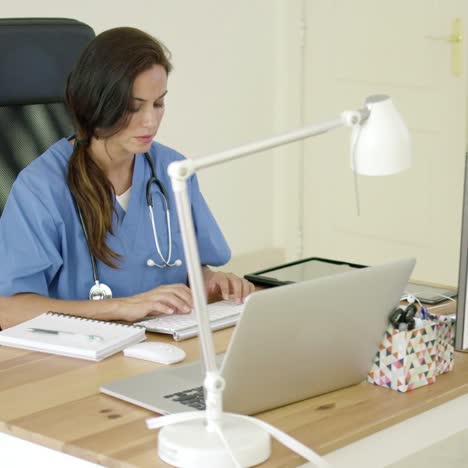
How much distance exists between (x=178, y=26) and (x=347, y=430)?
2.58m

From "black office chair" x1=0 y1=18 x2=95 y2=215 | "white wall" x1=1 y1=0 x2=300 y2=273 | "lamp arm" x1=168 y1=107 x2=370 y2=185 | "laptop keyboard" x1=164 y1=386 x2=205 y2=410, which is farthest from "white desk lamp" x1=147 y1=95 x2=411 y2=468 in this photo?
"white wall" x1=1 y1=0 x2=300 y2=273

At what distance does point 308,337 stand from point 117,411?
0.27 m

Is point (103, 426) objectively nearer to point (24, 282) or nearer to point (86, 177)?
point (24, 282)

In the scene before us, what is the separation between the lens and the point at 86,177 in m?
2.11

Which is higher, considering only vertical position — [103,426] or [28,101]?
[28,101]

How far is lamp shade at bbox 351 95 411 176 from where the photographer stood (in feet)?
4.73

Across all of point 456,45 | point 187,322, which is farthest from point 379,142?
point 456,45

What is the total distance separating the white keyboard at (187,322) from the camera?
5.99 feet

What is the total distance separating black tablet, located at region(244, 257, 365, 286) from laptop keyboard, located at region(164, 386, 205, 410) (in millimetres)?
619

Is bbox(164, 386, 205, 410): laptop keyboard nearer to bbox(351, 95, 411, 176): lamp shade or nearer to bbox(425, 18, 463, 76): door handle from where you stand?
bbox(351, 95, 411, 176): lamp shade

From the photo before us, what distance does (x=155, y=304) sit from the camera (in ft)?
6.22

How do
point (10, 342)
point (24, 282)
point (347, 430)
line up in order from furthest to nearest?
point (24, 282)
point (10, 342)
point (347, 430)

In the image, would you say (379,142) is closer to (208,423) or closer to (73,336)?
(208,423)

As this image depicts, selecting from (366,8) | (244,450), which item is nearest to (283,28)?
(366,8)
